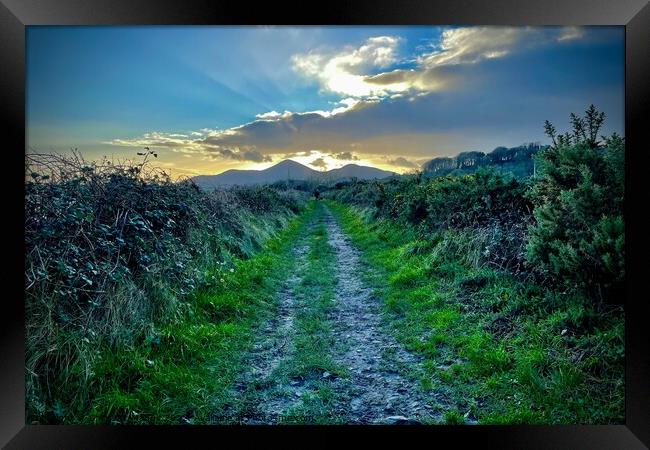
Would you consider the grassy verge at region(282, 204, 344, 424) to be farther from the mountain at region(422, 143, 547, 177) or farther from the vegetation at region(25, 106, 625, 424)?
the mountain at region(422, 143, 547, 177)

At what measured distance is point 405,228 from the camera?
11133 mm

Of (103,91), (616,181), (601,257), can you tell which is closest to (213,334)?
(103,91)

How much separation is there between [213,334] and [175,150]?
101 inches

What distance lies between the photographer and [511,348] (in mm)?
4828

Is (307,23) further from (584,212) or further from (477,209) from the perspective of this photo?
(477,209)

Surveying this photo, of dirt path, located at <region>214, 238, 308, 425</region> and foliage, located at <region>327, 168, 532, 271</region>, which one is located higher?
foliage, located at <region>327, 168, 532, 271</region>

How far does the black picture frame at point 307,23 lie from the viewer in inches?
161

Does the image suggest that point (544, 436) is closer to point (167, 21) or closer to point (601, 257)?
point (601, 257)

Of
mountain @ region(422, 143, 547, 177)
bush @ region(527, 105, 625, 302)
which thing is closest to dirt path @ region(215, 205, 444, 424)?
bush @ region(527, 105, 625, 302)

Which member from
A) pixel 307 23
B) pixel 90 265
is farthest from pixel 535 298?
pixel 90 265

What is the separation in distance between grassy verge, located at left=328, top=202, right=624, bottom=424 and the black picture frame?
21 cm

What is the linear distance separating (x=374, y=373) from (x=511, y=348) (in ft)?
5.41

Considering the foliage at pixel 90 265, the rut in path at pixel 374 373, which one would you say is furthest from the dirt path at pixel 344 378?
the foliage at pixel 90 265

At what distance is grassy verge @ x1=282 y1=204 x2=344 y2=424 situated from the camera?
13.9ft
